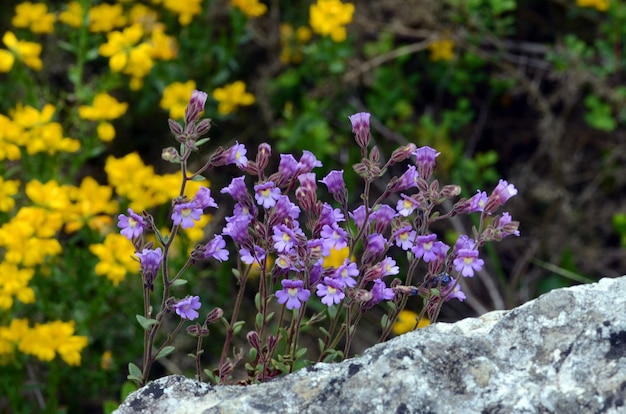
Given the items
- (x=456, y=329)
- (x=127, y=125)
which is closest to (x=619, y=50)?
(x=127, y=125)

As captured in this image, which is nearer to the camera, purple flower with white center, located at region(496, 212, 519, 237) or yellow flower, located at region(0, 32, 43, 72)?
purple flower with white center, located at region(496, 212, 519, 237)

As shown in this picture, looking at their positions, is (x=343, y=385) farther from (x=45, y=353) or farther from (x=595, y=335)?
(x=45, y=353)

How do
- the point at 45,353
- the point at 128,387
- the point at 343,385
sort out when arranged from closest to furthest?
1. the point at 343,385
2. the point at 128,387
3. the point at 45,353

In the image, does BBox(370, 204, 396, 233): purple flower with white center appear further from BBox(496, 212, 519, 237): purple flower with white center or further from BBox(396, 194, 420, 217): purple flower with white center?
BBox(496, 212, 519, 237): purple flower with white center

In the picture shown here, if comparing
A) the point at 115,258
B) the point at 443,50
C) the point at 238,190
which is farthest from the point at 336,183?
the point at 443,50

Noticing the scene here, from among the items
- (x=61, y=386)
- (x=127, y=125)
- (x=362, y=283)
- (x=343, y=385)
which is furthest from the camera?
(x=127, y=125)

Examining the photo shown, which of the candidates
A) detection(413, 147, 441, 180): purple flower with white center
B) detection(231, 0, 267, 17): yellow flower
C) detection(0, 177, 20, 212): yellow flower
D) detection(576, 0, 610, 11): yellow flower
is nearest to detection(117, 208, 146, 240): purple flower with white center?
detection(413, 147, 441, 180): purple flower with white center

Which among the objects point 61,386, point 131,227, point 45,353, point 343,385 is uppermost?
point 131,227
